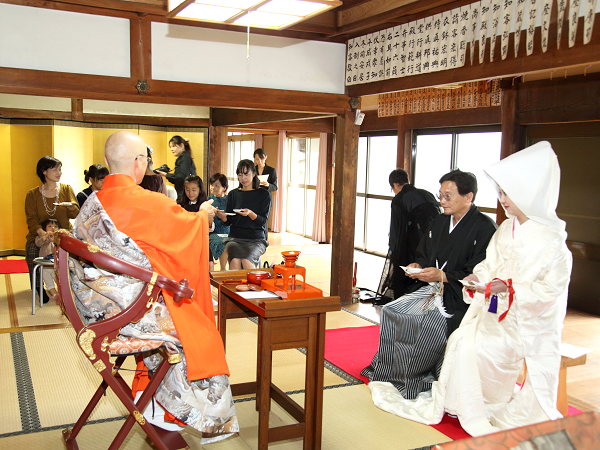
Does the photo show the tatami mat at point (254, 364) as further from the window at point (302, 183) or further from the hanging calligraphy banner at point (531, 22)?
the window at point (302, 183)

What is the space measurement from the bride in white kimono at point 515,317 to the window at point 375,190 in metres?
6.03

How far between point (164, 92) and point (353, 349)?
2518mm

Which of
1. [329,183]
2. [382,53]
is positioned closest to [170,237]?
[382,53]

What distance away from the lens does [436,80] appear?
13.6 feet

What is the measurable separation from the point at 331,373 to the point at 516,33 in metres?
2.45

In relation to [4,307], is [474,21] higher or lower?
higher

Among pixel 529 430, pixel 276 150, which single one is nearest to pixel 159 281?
pixel 529 430

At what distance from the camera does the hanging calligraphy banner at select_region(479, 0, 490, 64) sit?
11.7 feet

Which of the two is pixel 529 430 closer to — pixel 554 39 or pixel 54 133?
pixel 554 39

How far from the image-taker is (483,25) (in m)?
3.62

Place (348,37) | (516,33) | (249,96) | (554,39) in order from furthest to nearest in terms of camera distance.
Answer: (348,37) → (249,96) → (516,33) → (554,39)

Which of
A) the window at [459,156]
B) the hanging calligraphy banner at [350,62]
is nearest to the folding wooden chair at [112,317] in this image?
the hanging calligraphy banner at [350,62]

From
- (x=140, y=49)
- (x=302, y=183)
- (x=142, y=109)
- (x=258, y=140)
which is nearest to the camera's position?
(x=140, y=49)

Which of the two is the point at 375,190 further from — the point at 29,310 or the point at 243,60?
the point at 29,310
